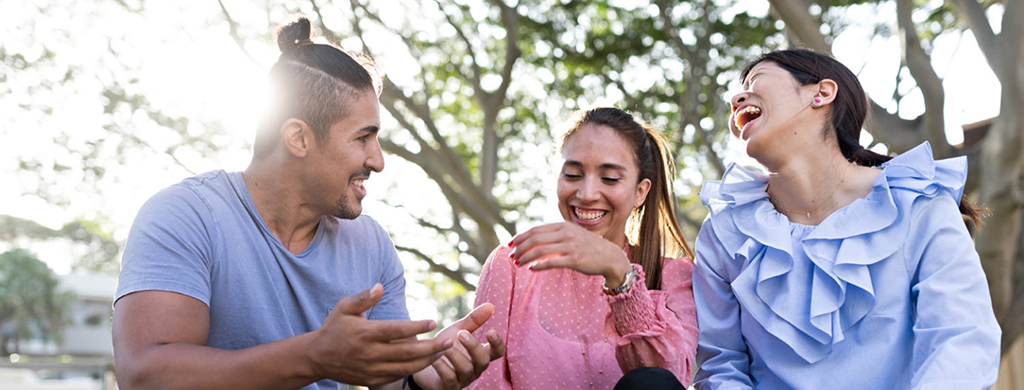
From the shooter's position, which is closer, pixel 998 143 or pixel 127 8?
pixel 998 143

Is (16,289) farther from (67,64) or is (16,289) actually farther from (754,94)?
(754,94)

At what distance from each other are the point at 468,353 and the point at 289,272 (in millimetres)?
669

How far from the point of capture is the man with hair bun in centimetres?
218

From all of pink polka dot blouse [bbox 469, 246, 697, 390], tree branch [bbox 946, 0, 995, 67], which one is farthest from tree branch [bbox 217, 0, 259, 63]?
tree branch [bbox 946, 0, 995, 67]

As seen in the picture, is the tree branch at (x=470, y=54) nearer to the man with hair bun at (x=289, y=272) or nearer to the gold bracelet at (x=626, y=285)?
the man with hair bun at (x=289, y=272)

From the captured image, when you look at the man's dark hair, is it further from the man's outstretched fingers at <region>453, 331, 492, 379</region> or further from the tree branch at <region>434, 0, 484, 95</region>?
the tree branch at <region>434, 0, 484, 95</region>

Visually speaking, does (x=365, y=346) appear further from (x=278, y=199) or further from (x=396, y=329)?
(x=278, y=199)

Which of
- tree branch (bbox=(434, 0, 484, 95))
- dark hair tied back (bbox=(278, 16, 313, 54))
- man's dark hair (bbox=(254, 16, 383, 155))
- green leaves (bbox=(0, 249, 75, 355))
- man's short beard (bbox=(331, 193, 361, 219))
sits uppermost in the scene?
tree branch (bbox=(434, 0, 484, 95))

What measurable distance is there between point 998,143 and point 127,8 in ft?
22.7

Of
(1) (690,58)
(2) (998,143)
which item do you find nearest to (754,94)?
(2) (998,143)

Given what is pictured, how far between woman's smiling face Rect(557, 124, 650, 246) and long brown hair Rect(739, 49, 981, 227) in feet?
2.02

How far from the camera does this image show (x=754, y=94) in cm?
291

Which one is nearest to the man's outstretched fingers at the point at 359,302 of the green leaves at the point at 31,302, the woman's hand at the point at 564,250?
the woman's hand at the point at 564,250

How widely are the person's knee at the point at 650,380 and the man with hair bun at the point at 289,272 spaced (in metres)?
0.37
